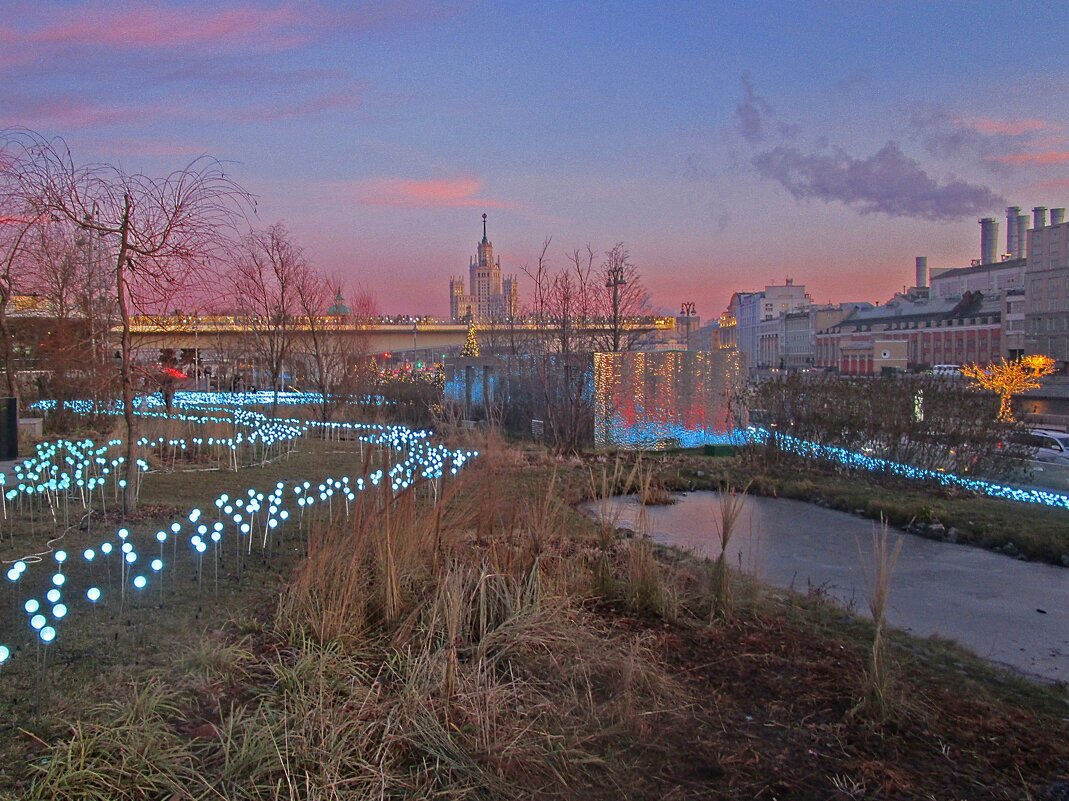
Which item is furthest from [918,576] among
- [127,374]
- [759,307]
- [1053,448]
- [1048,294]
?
[759,307]

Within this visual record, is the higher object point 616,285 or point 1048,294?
point 1048,294

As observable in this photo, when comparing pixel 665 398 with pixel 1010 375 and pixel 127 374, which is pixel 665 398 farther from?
pixel 1010 375

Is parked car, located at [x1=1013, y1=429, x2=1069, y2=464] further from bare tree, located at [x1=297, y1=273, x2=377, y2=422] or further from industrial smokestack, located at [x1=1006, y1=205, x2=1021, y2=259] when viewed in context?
industrial smokestack, located at [x1=1006, y1=205, x2=1021, y2=259]

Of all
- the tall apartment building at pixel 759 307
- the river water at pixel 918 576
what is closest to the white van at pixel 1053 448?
the river water at pixel 918 576

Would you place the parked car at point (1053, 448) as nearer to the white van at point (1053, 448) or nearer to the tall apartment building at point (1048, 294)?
the white van at point (1053, 448)

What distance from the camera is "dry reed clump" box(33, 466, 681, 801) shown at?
118 inches

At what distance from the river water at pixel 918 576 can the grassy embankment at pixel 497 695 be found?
722 mm

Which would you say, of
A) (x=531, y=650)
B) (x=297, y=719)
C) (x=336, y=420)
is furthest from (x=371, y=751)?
(x=336, y=420)

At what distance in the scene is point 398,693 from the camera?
11.9 feet

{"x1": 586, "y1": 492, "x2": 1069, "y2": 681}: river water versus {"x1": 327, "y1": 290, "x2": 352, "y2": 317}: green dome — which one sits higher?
{"x1": 327, "y1": 290, "x2": 352, "y2": 317}: green dome

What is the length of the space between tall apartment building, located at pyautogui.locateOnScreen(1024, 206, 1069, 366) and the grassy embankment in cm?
5789

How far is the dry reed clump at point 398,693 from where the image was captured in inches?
118

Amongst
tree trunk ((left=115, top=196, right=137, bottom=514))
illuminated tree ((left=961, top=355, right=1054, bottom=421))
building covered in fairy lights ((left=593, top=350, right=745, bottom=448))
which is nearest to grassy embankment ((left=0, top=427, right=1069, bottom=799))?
tree trunk ((left=115, top=196, right=137, bottom=514))

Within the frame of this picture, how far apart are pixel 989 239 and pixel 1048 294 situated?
313 feet
